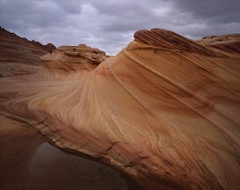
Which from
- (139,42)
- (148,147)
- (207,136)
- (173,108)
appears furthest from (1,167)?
(139,42)

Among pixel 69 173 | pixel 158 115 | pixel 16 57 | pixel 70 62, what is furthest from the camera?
pixel 16 57

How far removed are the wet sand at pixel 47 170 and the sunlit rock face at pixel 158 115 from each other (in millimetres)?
207

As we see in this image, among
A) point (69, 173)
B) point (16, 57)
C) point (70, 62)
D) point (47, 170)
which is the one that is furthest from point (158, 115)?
point (16, 57)

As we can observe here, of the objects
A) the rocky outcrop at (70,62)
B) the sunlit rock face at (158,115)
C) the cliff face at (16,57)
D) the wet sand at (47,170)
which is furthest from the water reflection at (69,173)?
the cliff face at (16,57)

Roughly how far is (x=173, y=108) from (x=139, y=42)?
1536 mm

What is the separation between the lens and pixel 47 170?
2.87 metres

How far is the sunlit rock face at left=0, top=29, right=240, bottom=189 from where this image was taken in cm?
252

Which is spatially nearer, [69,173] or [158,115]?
[69,173]

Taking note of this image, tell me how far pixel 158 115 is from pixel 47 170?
1780mm

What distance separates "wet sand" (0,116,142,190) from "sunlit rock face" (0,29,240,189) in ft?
0.68

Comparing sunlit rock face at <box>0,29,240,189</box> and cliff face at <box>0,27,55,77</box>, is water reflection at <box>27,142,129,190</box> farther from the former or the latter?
cliff face at <box>0,27,55,77</box>

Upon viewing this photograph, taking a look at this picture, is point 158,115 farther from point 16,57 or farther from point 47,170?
point 16,57

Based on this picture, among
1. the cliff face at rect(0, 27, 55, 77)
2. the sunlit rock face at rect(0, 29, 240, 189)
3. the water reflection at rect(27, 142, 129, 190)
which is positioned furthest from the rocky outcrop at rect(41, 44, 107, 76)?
the water reflection at rect(27, 142, 129, 190)

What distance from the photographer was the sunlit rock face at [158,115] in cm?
252
